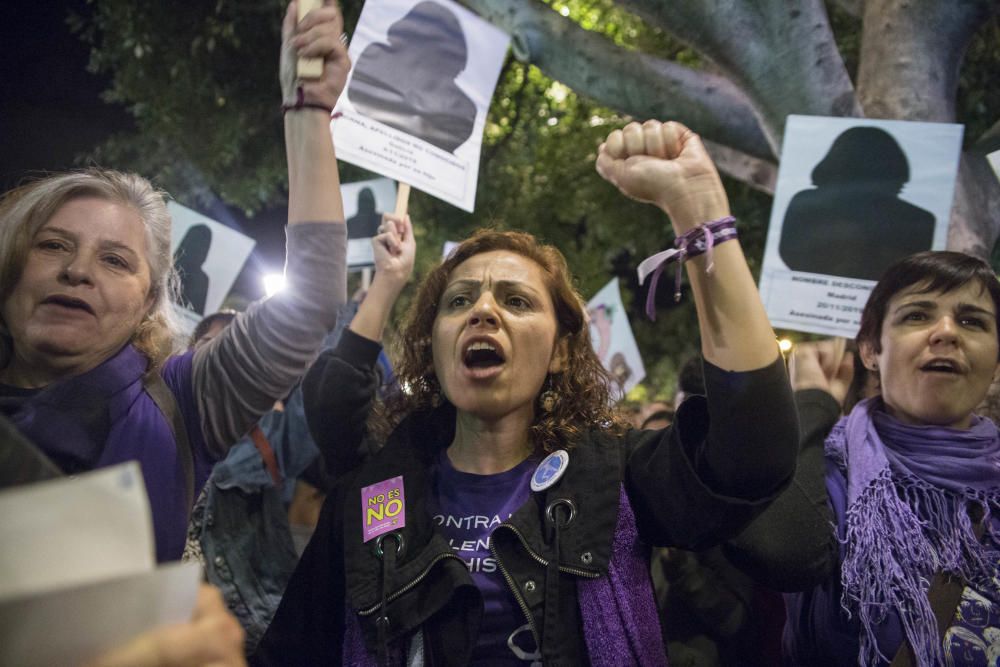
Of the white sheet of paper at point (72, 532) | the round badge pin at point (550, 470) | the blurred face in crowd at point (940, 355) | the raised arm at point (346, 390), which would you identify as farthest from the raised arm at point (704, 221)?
the white sheet of paper at point (72, 532)

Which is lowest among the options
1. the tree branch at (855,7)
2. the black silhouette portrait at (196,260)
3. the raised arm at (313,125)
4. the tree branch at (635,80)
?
the raised arm at (313,125)

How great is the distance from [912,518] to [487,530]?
1.06 m

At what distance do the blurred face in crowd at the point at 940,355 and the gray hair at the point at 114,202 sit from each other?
190cm

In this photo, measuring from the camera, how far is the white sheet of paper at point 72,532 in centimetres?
63

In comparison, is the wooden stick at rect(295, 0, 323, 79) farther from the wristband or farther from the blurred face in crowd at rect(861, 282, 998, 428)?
the blurred face in crowd at rect(861, 282, 998, 428)

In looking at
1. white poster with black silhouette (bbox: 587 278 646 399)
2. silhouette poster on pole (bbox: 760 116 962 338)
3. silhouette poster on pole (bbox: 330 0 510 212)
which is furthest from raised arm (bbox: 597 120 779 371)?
white poster with black silhouette (bbox: 587 278 646 399)

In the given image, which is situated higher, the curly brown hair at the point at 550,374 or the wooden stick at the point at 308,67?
the wooden stick at the point at 308,67

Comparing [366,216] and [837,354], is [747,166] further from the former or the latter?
[837,354]

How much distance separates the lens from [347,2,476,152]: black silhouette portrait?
A: 124 inches

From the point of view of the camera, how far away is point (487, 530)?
183 cm

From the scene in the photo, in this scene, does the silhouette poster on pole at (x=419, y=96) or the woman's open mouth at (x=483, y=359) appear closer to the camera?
the woman's open mouth at (x=483, y=359)

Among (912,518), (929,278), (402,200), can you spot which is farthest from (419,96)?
(912,518)

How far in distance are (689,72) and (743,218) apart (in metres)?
3.76

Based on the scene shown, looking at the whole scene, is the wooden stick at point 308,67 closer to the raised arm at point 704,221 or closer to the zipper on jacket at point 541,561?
the raised arm at point 704,221
